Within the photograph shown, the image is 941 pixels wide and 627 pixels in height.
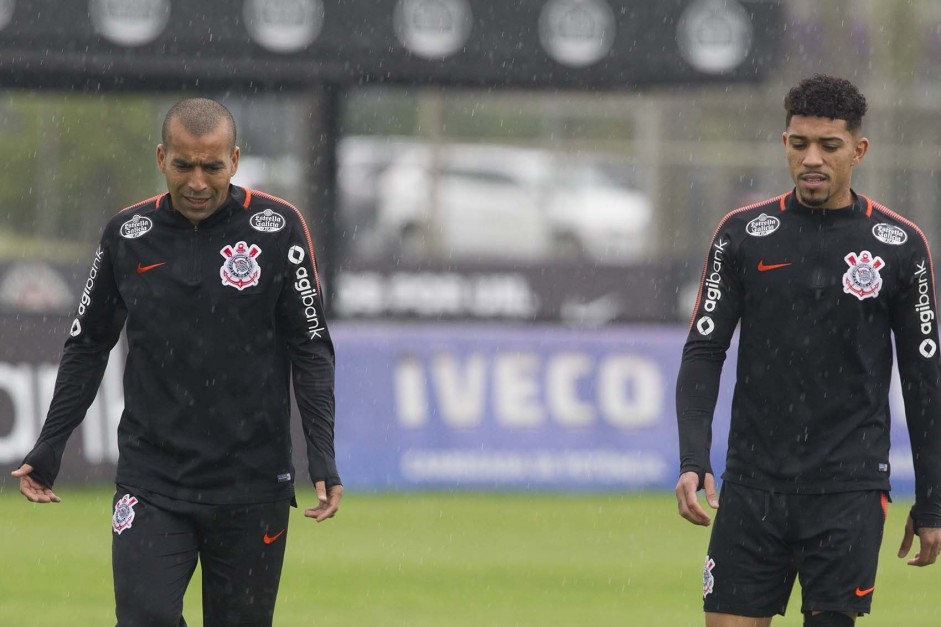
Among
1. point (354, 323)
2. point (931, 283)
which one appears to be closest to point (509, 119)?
point (354, 323)

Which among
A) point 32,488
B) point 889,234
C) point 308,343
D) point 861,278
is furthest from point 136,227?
point 889,234

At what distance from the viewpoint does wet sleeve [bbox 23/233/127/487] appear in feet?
18.6

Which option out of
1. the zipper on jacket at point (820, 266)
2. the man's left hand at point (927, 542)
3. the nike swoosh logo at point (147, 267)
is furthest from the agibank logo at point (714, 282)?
the nike swoosh logo at point (147, 267)

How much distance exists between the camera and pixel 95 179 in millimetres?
27031

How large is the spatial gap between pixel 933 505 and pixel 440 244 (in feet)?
65.0

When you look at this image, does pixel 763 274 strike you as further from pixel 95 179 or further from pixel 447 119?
pixel 447 119

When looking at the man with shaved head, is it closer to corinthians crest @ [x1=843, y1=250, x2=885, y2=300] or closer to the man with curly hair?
the man with curly hair

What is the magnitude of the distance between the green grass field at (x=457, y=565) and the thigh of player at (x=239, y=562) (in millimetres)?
3328

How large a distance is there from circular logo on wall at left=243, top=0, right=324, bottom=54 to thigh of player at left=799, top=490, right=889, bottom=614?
945 cm

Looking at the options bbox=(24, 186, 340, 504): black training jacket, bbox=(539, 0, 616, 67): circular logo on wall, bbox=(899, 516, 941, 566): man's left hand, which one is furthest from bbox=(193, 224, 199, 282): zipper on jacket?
bbox=(539, 0, 616, 67): circular logo on wall

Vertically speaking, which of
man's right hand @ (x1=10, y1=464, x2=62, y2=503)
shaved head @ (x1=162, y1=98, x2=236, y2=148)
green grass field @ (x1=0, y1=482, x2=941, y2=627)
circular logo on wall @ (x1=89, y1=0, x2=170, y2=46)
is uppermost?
circular logo on wall @ (x1=89, y1=0, x2=170, y2=46)

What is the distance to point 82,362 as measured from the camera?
18.9 ft

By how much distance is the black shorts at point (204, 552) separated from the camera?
537cm

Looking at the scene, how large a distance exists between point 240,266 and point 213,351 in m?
0.30
